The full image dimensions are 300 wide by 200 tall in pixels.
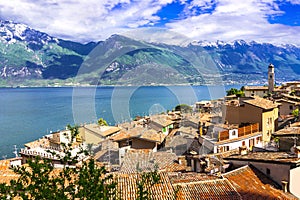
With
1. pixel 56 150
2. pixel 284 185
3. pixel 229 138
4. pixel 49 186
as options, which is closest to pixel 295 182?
pixel 284 185

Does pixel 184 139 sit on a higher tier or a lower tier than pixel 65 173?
lower

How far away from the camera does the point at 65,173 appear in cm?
598

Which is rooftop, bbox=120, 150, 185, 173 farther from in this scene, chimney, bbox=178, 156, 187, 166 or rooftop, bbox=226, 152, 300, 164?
rooftop, bbox=226, 152, 300, 164

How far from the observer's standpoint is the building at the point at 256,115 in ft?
83.9

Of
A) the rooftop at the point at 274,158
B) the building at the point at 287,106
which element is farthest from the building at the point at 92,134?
the rooftop at the point at 274,158

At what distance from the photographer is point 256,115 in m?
26.0

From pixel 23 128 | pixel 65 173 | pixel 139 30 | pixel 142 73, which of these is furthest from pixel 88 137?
pixel 23 128

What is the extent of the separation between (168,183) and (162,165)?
23.7 feet

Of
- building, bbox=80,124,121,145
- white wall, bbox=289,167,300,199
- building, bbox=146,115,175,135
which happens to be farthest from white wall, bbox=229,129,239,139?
building, bbox=80,124,121,145

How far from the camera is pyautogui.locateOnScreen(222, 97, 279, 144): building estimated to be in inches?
1006

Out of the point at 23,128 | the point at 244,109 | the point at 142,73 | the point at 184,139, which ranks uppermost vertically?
the point at 142,73

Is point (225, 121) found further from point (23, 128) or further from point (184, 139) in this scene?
point (23, 128)

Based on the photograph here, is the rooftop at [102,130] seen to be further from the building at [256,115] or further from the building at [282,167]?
the building at [282,167]

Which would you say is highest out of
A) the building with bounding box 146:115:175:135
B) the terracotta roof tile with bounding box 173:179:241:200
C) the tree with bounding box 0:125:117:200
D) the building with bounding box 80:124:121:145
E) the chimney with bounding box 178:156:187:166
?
the tree with bounding box 0:125:117:200
